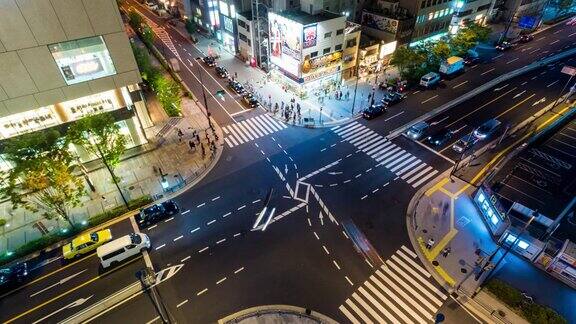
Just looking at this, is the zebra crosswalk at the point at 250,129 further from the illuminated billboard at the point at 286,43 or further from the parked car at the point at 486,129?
the parked car at the point at 486,129

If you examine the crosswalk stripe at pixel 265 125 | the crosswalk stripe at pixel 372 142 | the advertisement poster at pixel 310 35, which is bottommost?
the crosswalk stripe at pixel 372 142

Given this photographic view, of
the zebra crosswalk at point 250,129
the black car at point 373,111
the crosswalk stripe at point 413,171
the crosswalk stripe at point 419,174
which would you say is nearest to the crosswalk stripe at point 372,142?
the black car at point 373,111

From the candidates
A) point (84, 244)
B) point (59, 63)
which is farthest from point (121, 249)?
point (59, 63)

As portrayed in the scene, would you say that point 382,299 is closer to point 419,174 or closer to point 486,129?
point 419,174

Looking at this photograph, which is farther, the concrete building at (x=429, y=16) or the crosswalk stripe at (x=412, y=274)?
the concrete building at (x=429, y=16)

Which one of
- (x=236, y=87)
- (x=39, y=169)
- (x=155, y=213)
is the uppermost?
(x=39, y=169)

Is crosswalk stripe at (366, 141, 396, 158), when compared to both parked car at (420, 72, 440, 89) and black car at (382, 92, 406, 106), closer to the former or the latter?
black car at (382, 92, 406, 106)
